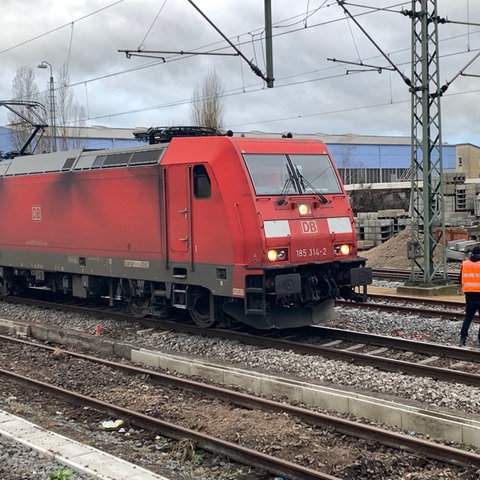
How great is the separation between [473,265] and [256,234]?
350 cm

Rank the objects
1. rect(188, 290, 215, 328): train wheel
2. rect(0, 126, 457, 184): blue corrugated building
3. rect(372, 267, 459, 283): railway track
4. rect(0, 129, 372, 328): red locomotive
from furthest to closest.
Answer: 1. rect(0, 126, 457, 184): blue corrugated building
2. rect(372, 267, 459, 283): railway track
3. rect(188, 290, 215, 328): train wheel
4. rect(0, 129, 372, 328): red locomotive

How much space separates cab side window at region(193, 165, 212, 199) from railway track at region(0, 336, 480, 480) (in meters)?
3.04

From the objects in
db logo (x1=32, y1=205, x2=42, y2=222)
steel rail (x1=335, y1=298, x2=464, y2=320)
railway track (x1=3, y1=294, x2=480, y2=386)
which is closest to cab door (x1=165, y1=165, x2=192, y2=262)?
railway track (x1=3, y1=294, x2=480, y2=386)

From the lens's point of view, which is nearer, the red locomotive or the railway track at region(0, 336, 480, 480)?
the railway track at region(0, 336, 480, 480)

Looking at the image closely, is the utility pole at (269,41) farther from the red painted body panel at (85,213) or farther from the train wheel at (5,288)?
the train wheel at (5,288)

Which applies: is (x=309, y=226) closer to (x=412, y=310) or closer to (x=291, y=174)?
(x=291, y=174)

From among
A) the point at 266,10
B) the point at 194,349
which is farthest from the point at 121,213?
the point at 266,10

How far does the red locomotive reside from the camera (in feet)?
34.5

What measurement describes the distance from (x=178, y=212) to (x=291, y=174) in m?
2.04

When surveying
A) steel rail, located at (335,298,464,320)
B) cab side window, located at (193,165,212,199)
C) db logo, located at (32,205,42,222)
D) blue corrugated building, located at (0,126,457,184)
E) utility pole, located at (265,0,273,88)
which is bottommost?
steel rail, located at (335,298,464,320)

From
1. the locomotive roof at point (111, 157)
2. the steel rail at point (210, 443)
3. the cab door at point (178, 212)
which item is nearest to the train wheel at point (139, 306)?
the cab door at point (178, 212)

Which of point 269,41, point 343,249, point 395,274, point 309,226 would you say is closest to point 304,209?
point 309,226

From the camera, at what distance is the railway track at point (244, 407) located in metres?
5.86

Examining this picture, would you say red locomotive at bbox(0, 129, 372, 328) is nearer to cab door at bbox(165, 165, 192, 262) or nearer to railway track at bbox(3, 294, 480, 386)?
cab door at bbox(165, 165, 192, 262)
